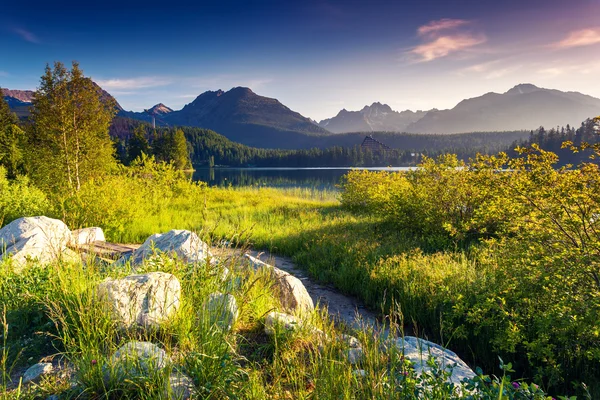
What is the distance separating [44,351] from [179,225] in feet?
31.5

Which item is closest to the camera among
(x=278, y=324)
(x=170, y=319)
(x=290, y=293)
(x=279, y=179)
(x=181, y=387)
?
(x=181, y=387)

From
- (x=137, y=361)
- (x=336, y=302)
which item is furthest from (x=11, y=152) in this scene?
(x=137, y=361)

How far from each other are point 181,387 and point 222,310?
0.94 metres

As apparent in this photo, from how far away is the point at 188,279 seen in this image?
422 centimetres

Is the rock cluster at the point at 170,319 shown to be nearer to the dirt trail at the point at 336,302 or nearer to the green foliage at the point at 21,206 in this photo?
the dirt trail at the point at 336,302

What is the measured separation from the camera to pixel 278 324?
3.51 meters

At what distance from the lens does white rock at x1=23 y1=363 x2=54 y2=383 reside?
2.57m

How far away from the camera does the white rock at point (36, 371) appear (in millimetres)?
2573

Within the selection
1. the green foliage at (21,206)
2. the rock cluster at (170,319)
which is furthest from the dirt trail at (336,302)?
the green foliage at (21,206)

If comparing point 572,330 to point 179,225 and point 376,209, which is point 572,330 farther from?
point 179,225

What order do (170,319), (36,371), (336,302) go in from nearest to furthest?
(36,371) → (170,319) → (336,302)

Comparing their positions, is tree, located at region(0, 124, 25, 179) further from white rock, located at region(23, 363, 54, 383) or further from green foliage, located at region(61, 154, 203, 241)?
white rock, located at region(23, 363, 54, 383)

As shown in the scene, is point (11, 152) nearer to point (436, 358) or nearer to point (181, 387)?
point (181, 387)

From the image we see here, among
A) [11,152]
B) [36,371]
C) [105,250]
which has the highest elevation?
[11,152]
